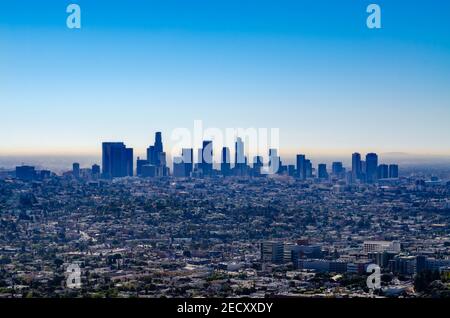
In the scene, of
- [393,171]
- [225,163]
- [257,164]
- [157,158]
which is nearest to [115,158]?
[157,158]

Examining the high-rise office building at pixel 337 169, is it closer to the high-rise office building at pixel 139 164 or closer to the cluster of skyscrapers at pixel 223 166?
the cluster of skyscrapers at pixel 223 166

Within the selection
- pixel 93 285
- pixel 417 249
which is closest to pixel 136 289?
pixel 93 285

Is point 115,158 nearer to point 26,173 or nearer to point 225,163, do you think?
point 225,163

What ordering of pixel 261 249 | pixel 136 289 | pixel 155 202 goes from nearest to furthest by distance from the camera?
pixel 136 289, pixel 261 249, pixel 155 202

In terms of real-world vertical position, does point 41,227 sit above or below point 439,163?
below

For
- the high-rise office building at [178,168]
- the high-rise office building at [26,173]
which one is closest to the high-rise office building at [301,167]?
the high-rise office building at [178,168]
